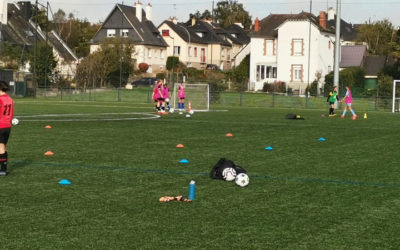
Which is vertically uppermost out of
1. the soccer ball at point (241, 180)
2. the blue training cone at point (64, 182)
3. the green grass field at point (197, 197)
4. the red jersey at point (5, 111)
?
the red jersey at point (5, 111)

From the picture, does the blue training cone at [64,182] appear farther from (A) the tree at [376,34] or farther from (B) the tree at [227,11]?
(B) the tree at [227,11]

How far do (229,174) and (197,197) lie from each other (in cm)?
165

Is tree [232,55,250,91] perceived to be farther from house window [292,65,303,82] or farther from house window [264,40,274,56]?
house window [292,65,303,82]

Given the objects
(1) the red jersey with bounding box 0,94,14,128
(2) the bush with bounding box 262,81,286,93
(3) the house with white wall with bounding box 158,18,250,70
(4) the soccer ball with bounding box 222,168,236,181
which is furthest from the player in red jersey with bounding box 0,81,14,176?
(3) the house with white wall with bounding box 158,18,250,70

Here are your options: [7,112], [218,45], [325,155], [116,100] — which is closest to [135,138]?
[325,155]

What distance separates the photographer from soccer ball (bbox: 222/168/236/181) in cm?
1172

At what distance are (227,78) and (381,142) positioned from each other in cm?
6656

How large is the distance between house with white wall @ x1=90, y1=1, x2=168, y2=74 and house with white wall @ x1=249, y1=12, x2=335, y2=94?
21.6 metres

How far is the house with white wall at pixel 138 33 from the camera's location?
98.9 meters

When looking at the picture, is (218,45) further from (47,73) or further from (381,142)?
(381,142)

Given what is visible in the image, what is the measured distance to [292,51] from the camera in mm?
79250

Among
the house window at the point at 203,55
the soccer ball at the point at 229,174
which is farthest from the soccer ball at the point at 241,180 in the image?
the house window at the point at 203,55

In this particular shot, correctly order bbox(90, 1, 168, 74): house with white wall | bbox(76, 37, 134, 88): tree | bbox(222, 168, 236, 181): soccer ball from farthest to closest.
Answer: bbox(90, 1, 168, 74): house with white wall < bbox(76, 37, 134, 88): tree < bbox(222, 168, 236, 181): soccer ball

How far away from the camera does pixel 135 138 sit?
20609mm
